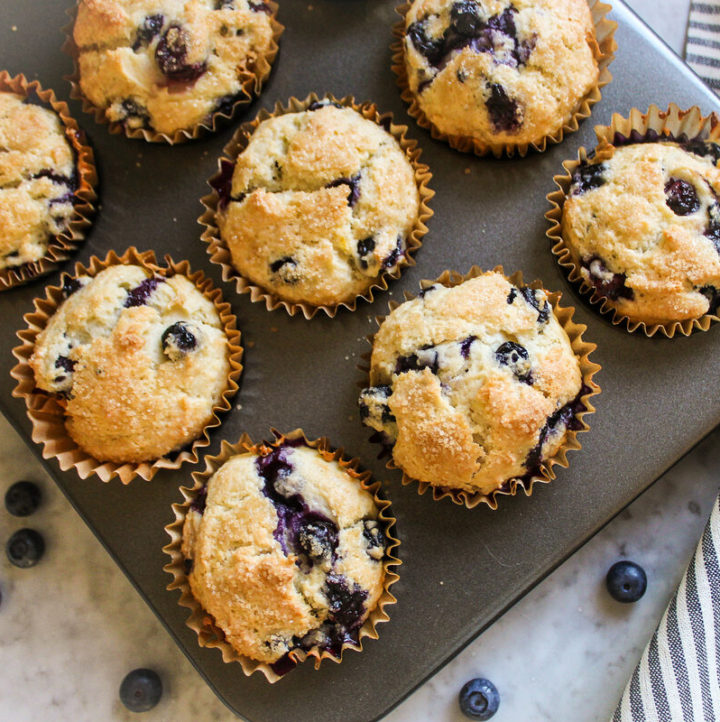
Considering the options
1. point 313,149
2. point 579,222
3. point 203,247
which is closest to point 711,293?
point 579,222

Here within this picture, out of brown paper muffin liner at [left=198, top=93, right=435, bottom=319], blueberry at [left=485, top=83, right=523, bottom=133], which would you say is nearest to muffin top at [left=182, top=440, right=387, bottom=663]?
brown paper muffin liner at [left=198, top=93, right=435, bottom=319]

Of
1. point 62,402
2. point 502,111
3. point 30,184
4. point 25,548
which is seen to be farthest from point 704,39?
point 25,548

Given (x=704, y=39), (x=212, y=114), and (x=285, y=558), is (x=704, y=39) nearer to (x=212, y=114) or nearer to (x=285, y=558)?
(x=212, y=114)

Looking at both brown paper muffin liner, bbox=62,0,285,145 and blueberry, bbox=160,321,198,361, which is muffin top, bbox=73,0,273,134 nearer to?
brown paper muffin liner, bbox=62,0,285,145

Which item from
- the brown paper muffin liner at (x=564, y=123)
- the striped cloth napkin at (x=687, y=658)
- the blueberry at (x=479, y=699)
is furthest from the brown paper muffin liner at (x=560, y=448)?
the blueberry at (x=479, y=699)

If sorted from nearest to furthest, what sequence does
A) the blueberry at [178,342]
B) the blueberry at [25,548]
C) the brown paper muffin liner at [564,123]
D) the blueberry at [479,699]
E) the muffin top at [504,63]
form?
1. the blueberry at [178,342]
2. the muffin top at [504,63]
3. the brown paper muffin liner at [564,123]
4. the blueberry at [479,699]
5. the blueberry at [25,548]

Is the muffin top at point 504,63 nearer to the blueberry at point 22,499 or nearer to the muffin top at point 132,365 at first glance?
the muffin top at point 132,365

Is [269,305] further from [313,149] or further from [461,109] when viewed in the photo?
[461,109]
